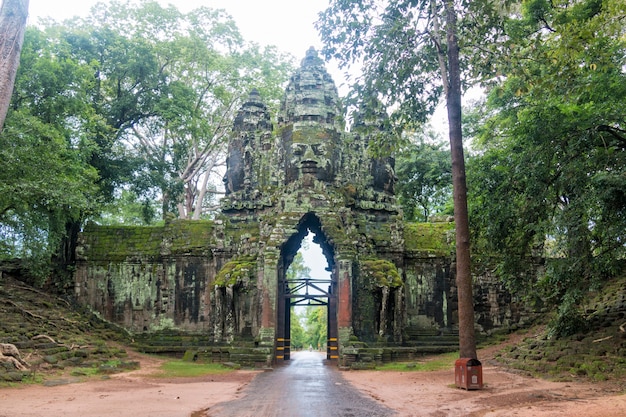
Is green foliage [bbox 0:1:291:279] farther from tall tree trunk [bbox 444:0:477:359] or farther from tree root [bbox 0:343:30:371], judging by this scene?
tall tree trunk [bbox 444:0:477:359]

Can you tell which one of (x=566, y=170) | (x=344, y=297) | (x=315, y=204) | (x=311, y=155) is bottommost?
(x=344, y=297)

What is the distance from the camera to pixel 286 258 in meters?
20.4

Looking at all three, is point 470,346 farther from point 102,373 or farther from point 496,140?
point 496,140

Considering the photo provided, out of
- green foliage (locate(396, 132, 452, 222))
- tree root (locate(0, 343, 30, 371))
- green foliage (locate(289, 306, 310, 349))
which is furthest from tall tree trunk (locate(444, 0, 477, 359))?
green foliage (locate(289, 306, 310, 349))

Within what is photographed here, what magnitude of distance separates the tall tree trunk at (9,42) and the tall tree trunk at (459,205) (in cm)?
839

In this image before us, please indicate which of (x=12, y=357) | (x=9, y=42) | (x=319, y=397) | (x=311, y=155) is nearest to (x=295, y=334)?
(x=311, y=155)

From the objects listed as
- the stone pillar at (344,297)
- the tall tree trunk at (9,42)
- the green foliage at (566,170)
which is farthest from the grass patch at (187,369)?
the green foliage at (566,170)

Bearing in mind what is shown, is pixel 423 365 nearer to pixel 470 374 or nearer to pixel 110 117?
pixel 470 374

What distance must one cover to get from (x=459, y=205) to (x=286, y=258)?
1008 cm

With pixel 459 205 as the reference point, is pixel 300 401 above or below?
below

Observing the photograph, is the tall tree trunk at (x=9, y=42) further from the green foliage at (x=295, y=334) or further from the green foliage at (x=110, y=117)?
the green foliage at (x=295, y=334)

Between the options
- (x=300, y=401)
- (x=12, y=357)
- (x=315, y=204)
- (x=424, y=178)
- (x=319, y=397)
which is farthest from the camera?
(x=424, y=178)

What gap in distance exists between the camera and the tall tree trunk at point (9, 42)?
8.50 meters

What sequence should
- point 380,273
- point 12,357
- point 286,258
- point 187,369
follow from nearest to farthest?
point 12,357 → point 187,369 → point 380,273 → point 286,258
